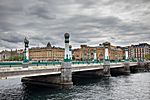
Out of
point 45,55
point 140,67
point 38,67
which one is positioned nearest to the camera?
point 38,67

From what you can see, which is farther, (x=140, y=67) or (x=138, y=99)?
(x=140, y=67)

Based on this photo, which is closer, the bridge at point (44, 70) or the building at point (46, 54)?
the bridge at point (44, 70)

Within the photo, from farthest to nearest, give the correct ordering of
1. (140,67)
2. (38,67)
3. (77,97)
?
(140,67) < (38,67) < (77,97)

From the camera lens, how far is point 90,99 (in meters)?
36.2

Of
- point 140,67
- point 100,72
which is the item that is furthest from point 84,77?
point 140,67

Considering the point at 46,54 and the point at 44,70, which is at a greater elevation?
the point at 46,54

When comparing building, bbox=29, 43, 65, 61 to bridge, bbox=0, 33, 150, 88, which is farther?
building, bbox=29, 43, 65, 61

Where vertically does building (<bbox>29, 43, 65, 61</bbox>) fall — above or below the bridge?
above

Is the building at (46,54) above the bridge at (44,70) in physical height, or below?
above

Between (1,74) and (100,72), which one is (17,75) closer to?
(1,74)

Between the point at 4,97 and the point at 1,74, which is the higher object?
the point at 1,74

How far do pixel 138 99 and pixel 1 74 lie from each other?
22411mm

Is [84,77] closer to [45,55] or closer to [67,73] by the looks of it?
[67,73]

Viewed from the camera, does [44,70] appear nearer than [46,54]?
Yes
